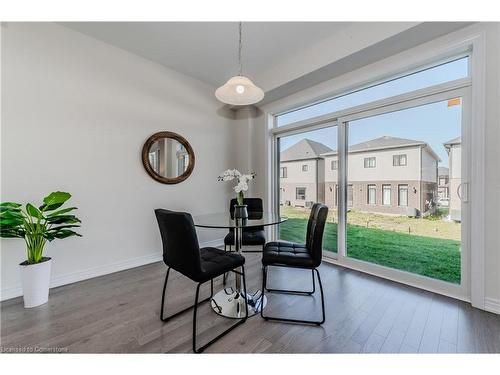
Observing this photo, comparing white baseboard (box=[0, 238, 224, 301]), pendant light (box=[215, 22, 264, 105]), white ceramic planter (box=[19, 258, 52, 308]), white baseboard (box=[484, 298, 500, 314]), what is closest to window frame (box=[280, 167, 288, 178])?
pendant light (box=[215, 22, 264, 105])

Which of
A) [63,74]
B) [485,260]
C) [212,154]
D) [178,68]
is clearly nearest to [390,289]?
[485,260]

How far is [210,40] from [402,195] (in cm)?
286

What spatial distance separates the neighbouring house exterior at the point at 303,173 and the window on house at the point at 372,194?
24.0 inches

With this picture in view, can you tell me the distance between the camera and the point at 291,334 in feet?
4.84

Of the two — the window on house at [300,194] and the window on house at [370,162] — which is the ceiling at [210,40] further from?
the window on house at [300,194]

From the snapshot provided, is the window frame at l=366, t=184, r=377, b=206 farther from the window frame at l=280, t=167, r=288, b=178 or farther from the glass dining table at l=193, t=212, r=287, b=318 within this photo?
the glass dining table at l=193, t=212, r=287, b=318

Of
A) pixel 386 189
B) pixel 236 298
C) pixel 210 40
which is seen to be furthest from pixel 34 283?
pixel 386 189

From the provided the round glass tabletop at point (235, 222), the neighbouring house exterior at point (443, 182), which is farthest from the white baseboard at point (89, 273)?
the neighbouring house exterior at point (443, 182)

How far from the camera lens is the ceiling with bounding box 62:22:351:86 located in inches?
88.7

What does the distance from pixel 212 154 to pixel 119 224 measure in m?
1.71

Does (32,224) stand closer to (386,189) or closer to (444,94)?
(386,189)

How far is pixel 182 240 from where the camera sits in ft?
4.51

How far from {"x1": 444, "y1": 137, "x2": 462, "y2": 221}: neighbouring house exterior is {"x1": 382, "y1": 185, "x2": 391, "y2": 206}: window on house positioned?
1.75 feet

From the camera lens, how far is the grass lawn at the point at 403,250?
2.06 m
